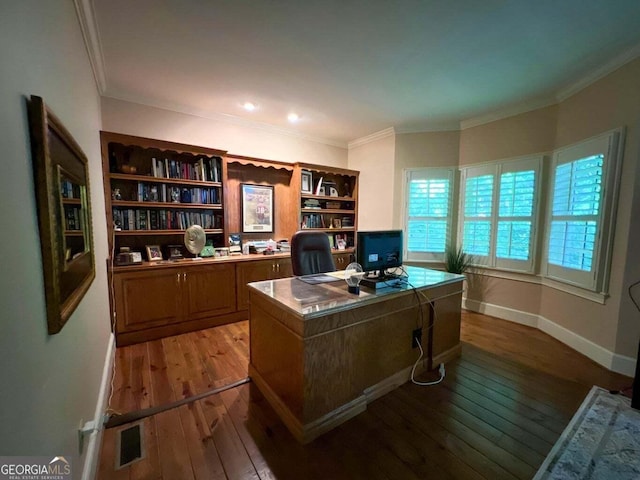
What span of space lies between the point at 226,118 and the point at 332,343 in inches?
127

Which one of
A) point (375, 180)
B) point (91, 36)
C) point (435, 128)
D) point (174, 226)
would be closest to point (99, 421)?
point (174, 226)

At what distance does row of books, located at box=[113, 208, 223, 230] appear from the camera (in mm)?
2951

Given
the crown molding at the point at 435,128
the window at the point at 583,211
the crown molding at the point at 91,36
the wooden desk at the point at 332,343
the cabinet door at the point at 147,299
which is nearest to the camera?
the wooden desk at the point at 332,343

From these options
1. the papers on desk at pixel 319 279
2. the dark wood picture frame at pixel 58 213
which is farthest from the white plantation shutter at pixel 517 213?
the dark wood picture frame at pixel 58 213

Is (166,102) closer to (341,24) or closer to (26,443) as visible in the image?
(341,24)

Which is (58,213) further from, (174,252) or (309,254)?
(174,252)

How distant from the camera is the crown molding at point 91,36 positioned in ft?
5.60

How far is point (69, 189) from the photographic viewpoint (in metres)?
1.32

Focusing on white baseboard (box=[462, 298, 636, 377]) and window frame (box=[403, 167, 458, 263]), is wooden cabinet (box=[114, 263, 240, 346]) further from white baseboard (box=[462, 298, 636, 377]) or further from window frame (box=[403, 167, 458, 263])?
white baseboard (box=[462, 298, 636, 377])

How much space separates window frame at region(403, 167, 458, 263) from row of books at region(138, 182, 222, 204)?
2.68 m

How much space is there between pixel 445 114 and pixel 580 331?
9.38ft

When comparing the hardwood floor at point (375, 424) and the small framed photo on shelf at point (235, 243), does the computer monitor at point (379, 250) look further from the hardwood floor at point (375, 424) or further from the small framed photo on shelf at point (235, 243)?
the small framed photo on shelf at point (235, 243)

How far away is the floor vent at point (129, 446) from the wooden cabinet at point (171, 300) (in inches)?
51.7

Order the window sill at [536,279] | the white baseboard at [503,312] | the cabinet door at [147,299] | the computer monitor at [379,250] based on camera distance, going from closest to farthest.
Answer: the computer monitor at [379,250], the window sill at [536,279], the cabinet door at [147,299], the white baseboard at [503,312]
